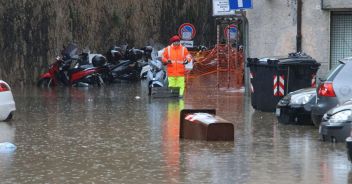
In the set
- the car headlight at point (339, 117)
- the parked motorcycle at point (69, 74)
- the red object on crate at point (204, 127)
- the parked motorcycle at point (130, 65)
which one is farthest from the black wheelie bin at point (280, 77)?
the parked motorcycle at point (130, 65)

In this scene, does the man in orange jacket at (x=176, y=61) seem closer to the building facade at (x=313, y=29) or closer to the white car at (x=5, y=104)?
the building facade at (x=313, y=29)

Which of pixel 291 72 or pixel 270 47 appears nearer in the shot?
pixel 291 72

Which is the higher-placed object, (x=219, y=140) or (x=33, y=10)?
(x=33, y=10)

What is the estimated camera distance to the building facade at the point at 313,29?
24859mm

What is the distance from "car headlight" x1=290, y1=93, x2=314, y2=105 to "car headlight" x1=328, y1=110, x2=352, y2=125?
3.40 metres

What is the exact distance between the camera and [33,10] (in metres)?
33.4

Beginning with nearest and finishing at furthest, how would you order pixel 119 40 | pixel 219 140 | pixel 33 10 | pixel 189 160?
1. pixel 189 160
2. pixel 219 140
3. pixel 33 10
4. pixel 119 40

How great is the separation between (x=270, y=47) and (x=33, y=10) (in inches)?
422

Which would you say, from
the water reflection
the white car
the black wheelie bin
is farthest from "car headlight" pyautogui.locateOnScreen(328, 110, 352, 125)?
the white car

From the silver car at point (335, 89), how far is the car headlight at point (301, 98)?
1622mm

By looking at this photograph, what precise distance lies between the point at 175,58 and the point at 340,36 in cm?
458

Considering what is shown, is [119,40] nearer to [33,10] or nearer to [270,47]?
[33,10]

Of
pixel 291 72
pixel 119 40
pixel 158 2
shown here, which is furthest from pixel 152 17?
pixel 291 72

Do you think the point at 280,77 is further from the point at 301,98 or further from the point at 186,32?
the point at 186,32
